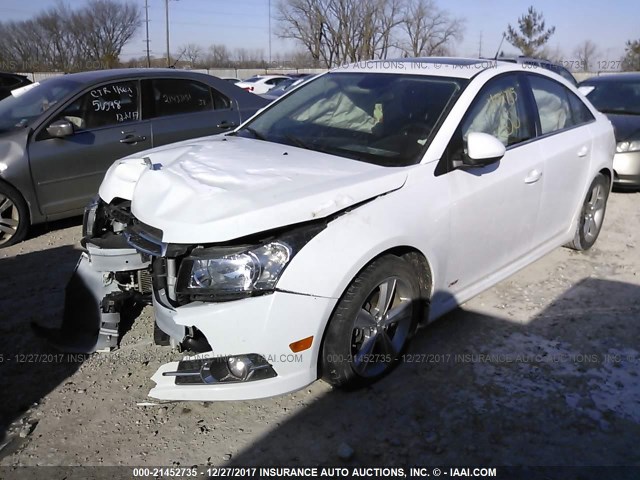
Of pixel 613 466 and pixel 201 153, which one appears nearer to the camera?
pixel 613 466

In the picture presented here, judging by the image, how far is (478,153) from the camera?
3.15 metres

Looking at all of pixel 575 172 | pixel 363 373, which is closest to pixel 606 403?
pixel 363 373

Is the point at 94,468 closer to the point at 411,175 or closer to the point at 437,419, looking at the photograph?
the point at 437,419

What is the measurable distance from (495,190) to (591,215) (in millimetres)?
2041

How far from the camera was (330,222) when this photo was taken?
8.80ft

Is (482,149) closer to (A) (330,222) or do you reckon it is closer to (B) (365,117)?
(B) (365,117)

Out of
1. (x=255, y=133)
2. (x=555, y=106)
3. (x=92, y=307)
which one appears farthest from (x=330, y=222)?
(x=555, y=106)

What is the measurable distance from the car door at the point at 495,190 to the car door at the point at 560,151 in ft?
0.51

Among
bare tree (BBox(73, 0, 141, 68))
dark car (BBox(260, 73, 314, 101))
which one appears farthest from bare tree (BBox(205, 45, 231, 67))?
dark car (BBox(260, 73, 314, 101))

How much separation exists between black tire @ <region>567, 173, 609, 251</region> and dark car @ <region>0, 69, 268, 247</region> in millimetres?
3750

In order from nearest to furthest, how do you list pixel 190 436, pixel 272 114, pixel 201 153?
1. pixel 190 436
2. pixel 201 153
3. pixel 272 114

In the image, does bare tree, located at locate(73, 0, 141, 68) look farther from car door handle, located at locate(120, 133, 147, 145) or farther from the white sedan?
car door handle, located at locate(120, 133, 147, 145)

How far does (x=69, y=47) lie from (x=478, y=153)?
5551 centimetres

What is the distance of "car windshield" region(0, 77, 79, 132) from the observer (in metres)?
5.51
